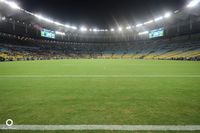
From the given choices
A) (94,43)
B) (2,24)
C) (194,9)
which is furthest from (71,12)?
(94,43)

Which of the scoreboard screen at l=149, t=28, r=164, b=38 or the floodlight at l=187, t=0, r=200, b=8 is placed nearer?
the floodlight at l=187, t=0, r=200, b=8

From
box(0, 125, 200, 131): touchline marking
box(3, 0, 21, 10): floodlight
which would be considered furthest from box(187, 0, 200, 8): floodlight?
box(0, 125, 200, 131): touchline marking

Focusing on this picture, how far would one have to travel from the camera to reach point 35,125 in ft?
10.7

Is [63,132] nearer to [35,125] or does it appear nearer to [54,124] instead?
[54,124]

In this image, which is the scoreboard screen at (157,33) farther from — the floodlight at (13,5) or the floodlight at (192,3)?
the floodlight at (13,5)

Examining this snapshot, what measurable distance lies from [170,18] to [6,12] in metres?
58.5

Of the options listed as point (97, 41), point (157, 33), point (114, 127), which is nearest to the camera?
point (114, 127)

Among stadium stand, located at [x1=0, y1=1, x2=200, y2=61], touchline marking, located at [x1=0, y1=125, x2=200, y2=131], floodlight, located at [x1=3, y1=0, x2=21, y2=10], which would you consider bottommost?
touchline marking, located at [x1=0, y1=125, x2=200, y2=131]

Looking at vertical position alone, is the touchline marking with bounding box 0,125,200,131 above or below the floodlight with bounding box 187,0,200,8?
below

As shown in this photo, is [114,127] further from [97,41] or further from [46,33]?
[97,41]

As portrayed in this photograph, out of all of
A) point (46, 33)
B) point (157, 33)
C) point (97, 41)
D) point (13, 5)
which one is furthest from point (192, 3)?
point (97, 41)

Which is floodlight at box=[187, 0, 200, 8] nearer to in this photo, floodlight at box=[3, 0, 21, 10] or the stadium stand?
the stadium stand

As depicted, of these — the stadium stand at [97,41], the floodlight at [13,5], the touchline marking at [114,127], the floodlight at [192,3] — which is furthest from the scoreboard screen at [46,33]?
the touchline marking at [114,127]

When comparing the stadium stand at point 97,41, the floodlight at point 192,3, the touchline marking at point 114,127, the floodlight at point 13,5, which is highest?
the floodlight at point 13,5
